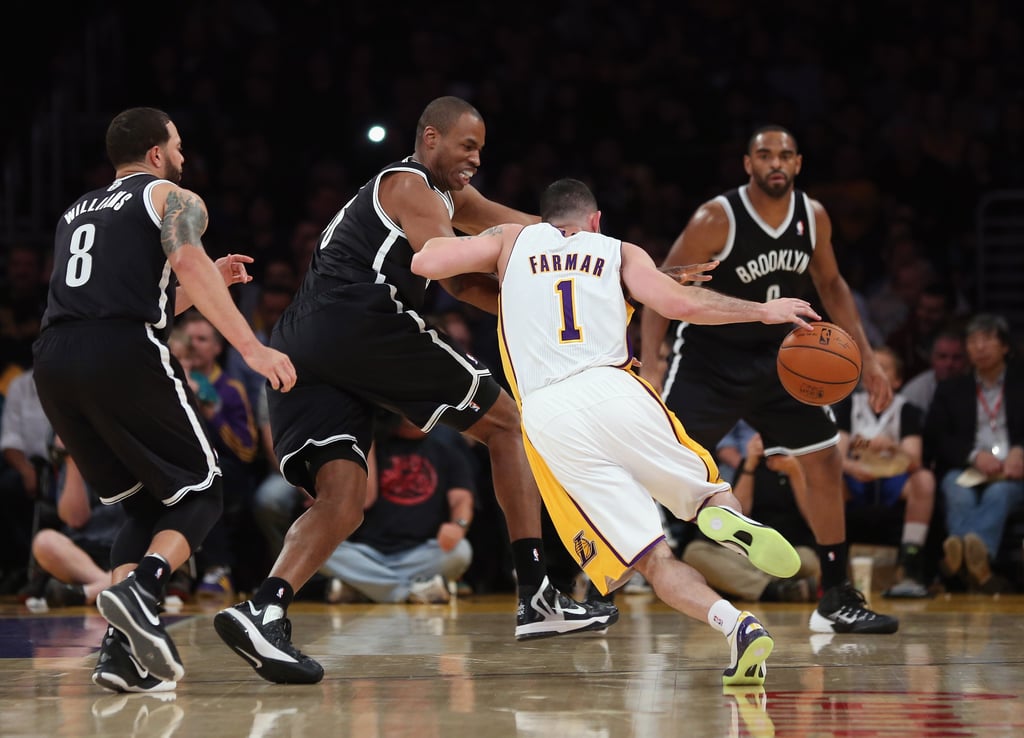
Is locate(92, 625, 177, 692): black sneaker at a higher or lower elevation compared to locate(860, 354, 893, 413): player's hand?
lower

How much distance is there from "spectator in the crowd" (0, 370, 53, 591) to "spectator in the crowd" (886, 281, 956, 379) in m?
5.65

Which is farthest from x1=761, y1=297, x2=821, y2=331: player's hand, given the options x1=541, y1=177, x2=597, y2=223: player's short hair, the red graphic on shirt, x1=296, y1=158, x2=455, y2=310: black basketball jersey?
the red graphic on shirt

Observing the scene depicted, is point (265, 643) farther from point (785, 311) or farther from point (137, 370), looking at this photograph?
point (785, 311)

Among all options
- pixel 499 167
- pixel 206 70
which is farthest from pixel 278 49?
pixel 499 167

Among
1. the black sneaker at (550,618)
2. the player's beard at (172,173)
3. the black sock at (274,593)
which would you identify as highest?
the player's beard at (172,173)

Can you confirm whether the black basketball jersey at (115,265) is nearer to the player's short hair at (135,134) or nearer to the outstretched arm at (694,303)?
the player's short hair at (135,134)

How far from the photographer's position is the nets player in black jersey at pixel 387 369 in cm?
481

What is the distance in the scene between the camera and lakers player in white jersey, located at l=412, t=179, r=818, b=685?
171 inches

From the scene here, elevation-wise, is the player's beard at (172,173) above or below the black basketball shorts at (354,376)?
above

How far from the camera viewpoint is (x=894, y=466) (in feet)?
27.1

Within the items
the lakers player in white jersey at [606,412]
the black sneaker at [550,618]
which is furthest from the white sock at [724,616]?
the black sneaker at [550,618]

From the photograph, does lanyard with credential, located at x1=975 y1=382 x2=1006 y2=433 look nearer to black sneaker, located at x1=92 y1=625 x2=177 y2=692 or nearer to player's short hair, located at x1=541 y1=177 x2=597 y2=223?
player's short hair, located at x1=541 y1=177 x2=597 y2=223

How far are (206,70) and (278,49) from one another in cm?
68

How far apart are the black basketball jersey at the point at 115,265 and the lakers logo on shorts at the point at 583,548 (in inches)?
60.0
